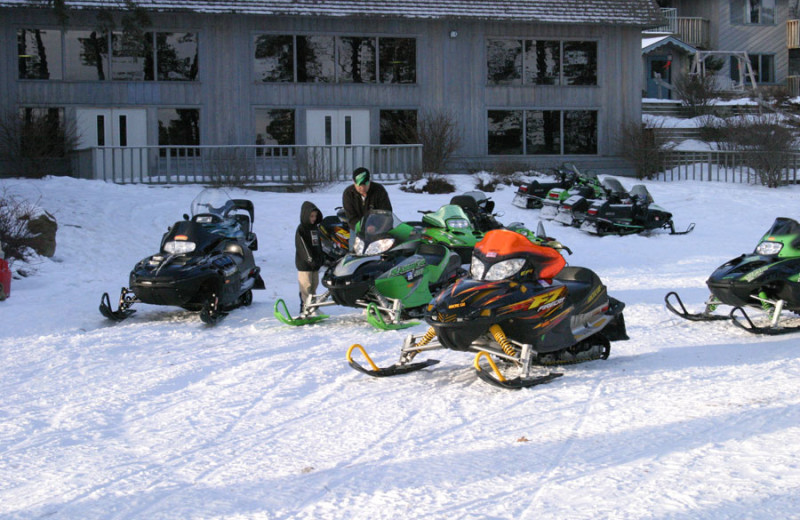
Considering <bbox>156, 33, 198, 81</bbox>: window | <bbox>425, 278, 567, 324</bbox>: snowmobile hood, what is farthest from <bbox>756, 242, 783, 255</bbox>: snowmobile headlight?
<bbox>156, 33, 198, 81</bbox>: window

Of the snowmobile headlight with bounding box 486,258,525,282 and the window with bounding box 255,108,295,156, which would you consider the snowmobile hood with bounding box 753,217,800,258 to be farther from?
the window with bounding box 255,108,295,156

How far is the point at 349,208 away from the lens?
1071 cm

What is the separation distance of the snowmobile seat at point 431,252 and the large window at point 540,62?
58.5 feet

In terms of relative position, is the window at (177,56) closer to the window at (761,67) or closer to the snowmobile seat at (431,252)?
the snowmobile seat at (431,252)

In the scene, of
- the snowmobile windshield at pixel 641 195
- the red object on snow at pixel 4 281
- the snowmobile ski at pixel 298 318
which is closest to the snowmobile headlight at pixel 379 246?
the snowmobile ski at pixel 298 318

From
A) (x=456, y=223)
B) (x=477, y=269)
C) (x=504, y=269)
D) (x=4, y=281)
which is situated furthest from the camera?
(x=456, y=223)

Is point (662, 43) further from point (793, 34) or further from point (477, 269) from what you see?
point (477, 269)

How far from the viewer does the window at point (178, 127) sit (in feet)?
82.5

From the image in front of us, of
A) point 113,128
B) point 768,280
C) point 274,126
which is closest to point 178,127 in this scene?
point 113,128

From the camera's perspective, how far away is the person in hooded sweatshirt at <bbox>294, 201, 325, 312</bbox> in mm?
10117

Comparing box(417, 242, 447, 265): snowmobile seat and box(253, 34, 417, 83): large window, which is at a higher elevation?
box(253, 34, 417, 83): large window

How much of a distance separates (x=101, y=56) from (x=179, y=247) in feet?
53.6

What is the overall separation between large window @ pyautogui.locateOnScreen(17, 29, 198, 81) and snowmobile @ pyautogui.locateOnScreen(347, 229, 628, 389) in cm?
1915

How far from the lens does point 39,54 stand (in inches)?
956
